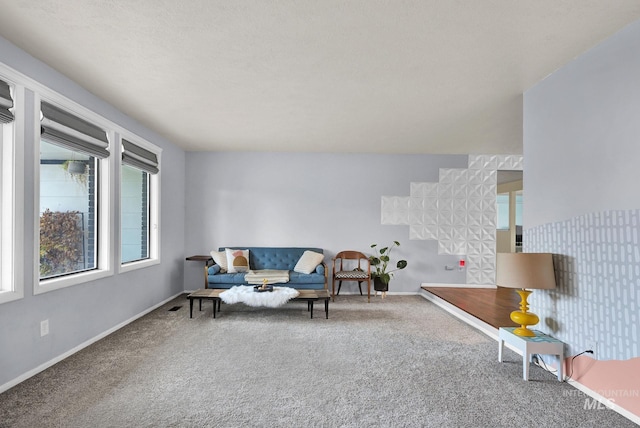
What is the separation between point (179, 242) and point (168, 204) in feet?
2.55

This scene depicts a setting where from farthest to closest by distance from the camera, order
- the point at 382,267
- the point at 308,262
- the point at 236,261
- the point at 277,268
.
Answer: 1. the point at 382,267
2. the point at 277,268
3. the point at 308,262
4. the point at 236,261

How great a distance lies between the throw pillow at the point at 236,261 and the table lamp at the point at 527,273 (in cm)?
373

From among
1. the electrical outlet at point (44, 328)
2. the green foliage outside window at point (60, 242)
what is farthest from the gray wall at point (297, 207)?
the electrical outlet at point (44, 328)

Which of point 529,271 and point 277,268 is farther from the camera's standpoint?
point 277,268

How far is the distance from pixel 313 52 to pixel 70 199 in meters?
2.84

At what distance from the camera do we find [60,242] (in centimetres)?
328

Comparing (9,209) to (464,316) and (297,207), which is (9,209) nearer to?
(297,207)

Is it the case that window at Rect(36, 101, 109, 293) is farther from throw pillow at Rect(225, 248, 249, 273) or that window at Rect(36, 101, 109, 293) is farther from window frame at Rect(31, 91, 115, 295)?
throw pillow at Rect(225, 248, 249, 273)

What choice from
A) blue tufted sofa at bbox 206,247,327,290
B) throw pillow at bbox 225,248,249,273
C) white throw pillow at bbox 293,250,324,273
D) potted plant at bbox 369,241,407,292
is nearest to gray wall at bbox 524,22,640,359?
potted plant at bbox 369,241,407,292

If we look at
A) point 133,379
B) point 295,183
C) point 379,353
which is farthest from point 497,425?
point 295,183

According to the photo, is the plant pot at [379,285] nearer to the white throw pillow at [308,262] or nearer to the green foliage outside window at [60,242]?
the white throw pillow at [308,262]

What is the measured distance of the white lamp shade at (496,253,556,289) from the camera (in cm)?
277

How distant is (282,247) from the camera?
20.3ft

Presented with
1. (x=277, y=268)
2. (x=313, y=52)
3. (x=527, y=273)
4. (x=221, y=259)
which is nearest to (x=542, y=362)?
(x=527, y=273)
